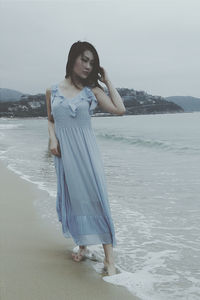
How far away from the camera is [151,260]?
12.2ft

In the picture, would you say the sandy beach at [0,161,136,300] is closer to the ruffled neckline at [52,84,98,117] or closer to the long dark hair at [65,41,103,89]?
the ruffled neckline at [52,84,98,117]

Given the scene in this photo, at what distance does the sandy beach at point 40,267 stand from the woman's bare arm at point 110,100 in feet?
4.40

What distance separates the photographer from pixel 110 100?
10.8 feet

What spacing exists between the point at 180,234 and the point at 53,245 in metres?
1.47

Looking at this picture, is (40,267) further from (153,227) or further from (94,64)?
(153,227)

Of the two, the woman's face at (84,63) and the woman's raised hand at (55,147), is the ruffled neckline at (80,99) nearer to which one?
the woman's face at (84,63)

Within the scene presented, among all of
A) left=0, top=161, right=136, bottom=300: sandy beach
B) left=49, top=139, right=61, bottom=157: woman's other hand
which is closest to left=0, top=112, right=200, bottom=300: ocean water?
left=0, top=161, right=136, bottom=300: sandy beach

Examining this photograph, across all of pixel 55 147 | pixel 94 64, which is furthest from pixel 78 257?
pixel 94 64

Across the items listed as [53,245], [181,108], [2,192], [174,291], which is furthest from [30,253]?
[181,108]

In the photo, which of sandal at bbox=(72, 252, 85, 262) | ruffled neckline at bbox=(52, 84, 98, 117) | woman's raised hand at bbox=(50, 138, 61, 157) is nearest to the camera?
ruffled neckline at bbox=(52, 84, 98, 117)

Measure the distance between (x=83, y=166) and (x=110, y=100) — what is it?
577 millimetres

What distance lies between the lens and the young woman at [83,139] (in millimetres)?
3238

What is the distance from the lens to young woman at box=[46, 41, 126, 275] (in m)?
3.24

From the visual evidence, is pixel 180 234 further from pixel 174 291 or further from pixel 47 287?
pixel 47 287
